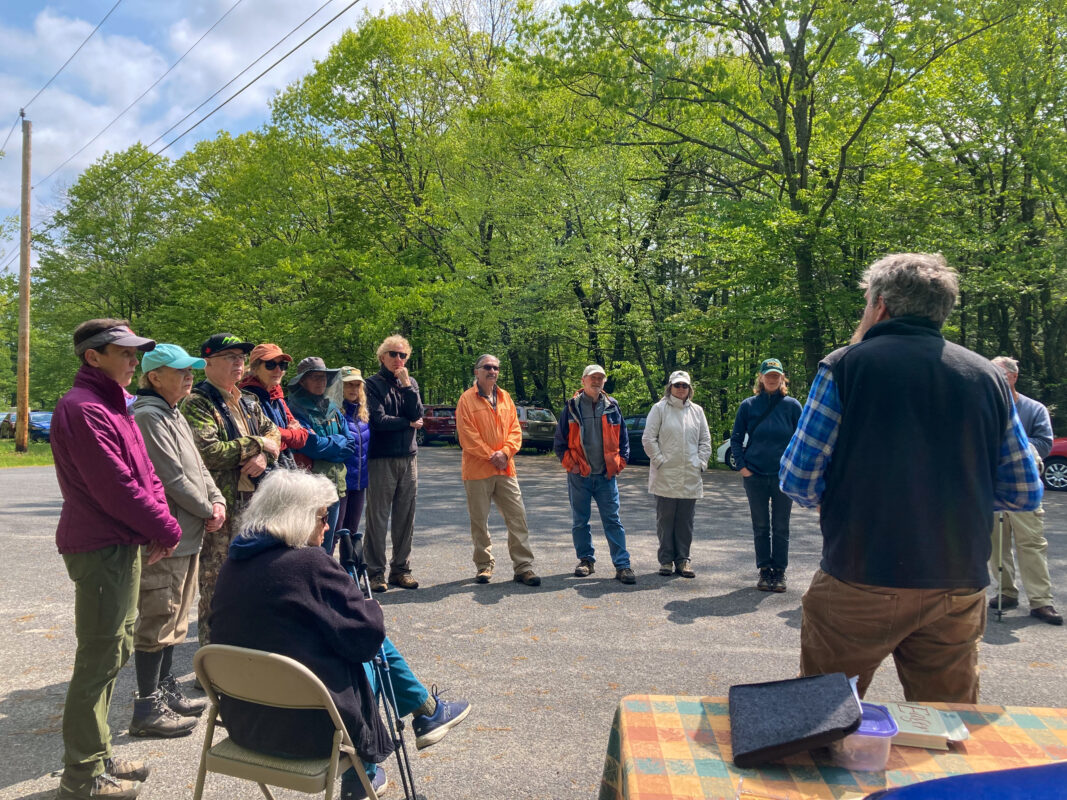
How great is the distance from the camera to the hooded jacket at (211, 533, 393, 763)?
265 centimetres

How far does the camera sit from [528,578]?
680 centimetres

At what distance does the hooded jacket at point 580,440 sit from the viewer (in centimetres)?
717

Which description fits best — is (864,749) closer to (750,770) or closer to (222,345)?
(750,770)

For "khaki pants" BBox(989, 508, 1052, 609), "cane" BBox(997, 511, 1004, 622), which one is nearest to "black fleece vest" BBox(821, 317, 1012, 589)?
"cane" BBox(997, 511, 1004, 622)

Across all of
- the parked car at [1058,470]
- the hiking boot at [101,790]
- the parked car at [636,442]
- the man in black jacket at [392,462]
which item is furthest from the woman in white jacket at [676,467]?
the parked car at [636,442]

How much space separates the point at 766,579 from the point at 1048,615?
208 centimetres

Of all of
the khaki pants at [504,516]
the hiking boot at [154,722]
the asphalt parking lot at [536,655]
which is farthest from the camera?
the khaki pants at [504,516]

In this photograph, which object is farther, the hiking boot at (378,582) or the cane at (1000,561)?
the hiking boot at (378,582)

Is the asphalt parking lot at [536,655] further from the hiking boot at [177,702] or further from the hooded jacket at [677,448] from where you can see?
the hooded jacket at [677,448]

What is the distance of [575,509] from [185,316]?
28.2m

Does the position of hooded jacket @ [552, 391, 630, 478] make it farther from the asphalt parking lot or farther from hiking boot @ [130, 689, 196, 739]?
hiking boot @ [130, 689, 196, 739]

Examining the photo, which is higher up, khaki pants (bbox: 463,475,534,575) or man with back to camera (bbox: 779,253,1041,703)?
man with back to camera (bbox: 779,253,1041,703)

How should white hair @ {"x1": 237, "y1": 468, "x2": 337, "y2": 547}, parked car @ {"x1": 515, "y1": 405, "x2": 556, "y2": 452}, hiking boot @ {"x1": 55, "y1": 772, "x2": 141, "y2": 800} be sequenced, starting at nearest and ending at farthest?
white hair @ {"x1": 237, "y1": 468, "x2": 337, "y2": 547}
hiking boot @ {"x1": 55, "y1": 772, "x2": 141, "y2": 800}
parked car @ {"x1": 515, "y1": 405, "x2": 556, "y2": 452}

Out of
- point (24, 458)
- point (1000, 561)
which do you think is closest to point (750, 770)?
point (1000, 561)
